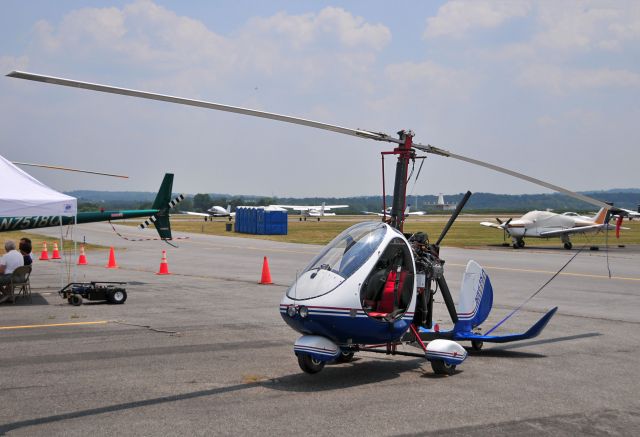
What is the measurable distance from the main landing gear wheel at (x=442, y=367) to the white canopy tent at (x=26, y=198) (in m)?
9.62

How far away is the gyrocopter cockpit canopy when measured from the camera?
28.0 feet

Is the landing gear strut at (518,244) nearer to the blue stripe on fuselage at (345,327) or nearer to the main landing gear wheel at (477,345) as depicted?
the main landing gear wheel at (477,345)

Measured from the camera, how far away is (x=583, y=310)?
15.6 metres

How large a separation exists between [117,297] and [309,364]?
840cm

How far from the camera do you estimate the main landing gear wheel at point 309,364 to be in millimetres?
8586

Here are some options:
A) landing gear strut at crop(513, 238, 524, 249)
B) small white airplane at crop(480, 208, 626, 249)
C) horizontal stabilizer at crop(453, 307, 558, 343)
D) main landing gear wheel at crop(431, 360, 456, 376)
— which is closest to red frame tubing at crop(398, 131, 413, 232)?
main landing gear wheel at crop(431, 360, 456, 376)

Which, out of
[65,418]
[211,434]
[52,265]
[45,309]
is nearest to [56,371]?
[65,418]

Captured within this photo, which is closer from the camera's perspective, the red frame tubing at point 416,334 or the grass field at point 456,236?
the red frame tubing at point 416,334

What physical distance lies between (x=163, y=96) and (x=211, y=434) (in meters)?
3.08

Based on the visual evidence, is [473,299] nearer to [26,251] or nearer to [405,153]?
[405,153]

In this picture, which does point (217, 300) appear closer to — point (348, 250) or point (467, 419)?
point (348, 250)

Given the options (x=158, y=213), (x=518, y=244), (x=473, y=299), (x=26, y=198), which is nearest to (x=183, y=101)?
(x=473, y=299)

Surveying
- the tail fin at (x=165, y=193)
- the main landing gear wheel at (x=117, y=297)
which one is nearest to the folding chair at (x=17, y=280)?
the main landing gear wheel at (x=117, y=297)

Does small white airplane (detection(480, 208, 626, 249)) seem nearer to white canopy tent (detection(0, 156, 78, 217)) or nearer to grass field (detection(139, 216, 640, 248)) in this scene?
grass field (detection(139, 216, 640, 248))
